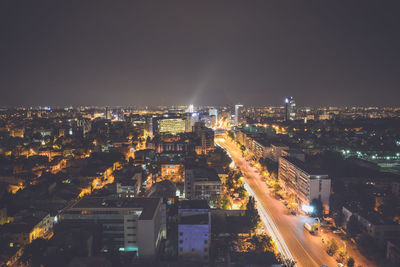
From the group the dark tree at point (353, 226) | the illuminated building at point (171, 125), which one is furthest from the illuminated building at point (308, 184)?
the illuminated building at point (171, 125)

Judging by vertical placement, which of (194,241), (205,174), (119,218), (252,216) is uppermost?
(205,174)

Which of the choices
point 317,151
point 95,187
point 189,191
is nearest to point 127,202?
point 189,191

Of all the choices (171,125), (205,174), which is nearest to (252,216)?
(205,174)

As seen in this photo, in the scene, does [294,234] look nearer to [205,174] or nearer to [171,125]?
[205,174]

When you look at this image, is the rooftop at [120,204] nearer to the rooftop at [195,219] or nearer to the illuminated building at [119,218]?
the illuminated building at [119,218]

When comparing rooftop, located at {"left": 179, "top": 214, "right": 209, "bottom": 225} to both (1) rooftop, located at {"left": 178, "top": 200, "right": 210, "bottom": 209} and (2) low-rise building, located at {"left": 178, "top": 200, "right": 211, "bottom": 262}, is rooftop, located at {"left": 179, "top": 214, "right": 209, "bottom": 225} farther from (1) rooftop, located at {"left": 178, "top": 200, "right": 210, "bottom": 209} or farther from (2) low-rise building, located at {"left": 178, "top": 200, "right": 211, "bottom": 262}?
(1) rooftop, located at {"left": 178, "top": 200, "right": 210, "bottom": 209}

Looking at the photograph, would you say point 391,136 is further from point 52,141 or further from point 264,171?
point 52,141

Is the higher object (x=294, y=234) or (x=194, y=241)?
(x=194, y=241)
